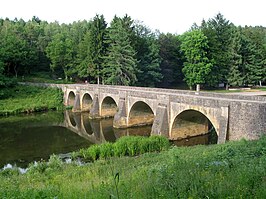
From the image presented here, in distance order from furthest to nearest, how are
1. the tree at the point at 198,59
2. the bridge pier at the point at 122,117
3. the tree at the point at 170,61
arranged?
the tree at the point at 170,61 → the tree at the point at 198,59 → the bridge pier at the point at 122,117

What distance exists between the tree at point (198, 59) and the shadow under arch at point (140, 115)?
63.0 feet

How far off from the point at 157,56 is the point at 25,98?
24.4 meters

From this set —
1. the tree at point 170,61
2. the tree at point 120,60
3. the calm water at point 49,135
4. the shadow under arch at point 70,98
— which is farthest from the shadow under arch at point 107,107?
the tree at point 170,61

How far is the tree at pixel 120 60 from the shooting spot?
4575 cm

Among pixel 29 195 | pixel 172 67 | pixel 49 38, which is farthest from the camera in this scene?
pixel 49 38

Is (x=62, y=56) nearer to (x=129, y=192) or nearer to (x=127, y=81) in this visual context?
(x=127, y=81)

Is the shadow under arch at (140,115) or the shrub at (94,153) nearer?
the shrub at (94,153)

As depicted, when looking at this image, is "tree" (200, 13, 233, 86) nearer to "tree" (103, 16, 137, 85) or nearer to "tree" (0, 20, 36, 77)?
"tree" (103, 16, 137, 85)

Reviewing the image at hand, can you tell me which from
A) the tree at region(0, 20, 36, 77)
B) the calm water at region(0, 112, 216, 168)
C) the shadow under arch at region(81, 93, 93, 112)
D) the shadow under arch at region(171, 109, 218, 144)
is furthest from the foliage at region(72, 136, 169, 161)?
the tree at region(0, 20, 36, 77)

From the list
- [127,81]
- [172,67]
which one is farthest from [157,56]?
[127,81]

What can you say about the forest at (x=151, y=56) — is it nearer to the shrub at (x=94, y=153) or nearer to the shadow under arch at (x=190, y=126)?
the shadow under arch at (x=190, y=126)

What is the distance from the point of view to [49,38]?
75812 mm

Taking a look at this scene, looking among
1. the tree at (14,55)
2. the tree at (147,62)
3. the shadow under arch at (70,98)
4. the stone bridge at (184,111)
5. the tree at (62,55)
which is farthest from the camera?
the tree at (62,55)

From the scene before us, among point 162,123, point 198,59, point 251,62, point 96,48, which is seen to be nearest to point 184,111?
point 162,123
